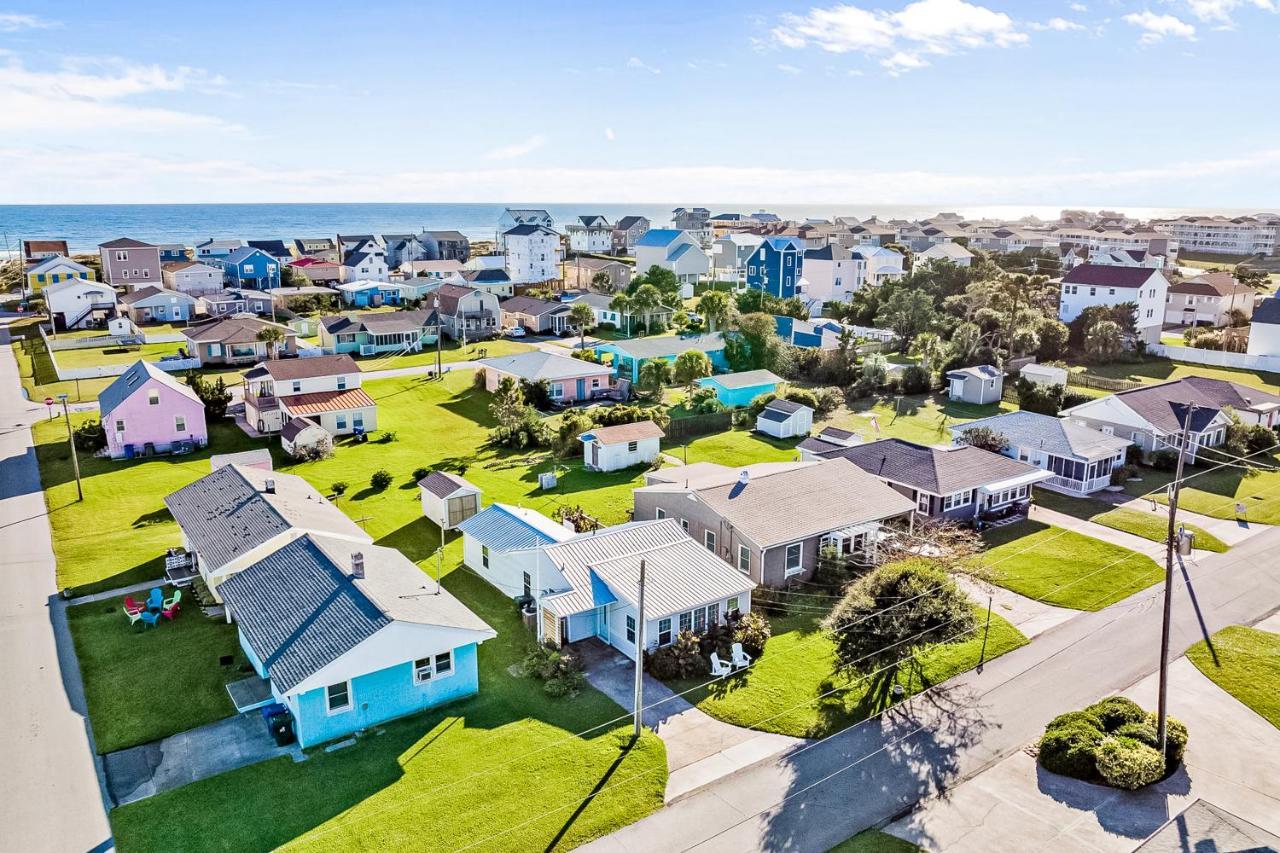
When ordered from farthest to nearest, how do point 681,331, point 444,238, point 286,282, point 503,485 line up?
point 444,238 → point 286,282 → point 681,331 → point 503,485

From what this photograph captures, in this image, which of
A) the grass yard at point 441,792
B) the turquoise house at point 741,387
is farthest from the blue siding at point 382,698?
the turquoise house at point 741,387

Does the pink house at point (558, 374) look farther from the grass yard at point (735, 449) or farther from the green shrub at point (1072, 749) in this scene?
the green shrub at point (1072, 749)

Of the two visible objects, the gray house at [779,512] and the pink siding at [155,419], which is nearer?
the gray house at [779,512]

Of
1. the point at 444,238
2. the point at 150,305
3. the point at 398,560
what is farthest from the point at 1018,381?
the point at 444,238

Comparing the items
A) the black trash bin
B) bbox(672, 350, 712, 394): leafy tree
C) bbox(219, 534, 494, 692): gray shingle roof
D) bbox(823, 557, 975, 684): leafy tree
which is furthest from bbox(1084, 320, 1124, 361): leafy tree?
the black trash bin

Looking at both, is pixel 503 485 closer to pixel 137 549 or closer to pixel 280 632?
pixel 137 549
